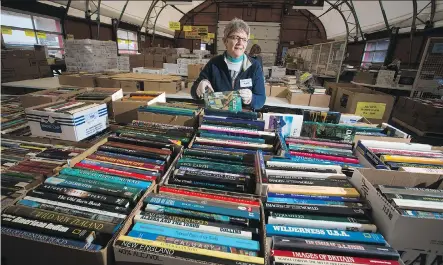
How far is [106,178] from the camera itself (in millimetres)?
905

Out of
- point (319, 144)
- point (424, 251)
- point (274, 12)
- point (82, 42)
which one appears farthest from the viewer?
point (274, 12)

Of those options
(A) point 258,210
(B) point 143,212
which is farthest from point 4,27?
(A) point 258,210

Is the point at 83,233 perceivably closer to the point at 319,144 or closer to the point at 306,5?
the point at 319,144

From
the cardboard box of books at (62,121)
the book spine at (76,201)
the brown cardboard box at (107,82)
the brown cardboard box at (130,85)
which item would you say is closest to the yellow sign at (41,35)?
the brown cardboard box at (107,82)

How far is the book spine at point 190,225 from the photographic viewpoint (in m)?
0.68

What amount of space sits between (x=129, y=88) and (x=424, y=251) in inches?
134

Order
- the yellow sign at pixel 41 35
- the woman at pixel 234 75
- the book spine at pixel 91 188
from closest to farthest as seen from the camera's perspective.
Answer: the book spine at pixel 91 188 < the woman at pixel 234 75 < the yellow sign at pixel 41 35

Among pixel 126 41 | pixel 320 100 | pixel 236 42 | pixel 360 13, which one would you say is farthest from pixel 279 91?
pixel 126 41

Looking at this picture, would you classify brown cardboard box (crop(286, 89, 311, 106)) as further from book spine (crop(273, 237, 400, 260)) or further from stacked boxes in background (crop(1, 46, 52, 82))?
stacked boxes in background (crop(1, 46, 52, 82))

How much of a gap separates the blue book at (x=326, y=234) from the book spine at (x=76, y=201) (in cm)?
53

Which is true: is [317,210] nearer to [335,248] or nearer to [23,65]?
[335,248]

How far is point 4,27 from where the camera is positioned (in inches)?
175

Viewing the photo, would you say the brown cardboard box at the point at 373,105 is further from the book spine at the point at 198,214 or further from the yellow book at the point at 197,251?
the yellow book at the point at 197,251

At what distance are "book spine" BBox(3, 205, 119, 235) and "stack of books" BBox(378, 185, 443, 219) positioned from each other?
3.16 feet
